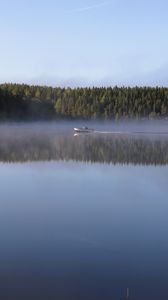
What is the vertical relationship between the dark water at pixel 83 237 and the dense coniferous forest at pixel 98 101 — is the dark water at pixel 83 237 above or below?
below

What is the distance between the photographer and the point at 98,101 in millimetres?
118812

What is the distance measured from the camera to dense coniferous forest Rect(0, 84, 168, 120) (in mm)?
113875

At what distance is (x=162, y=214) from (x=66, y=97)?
104 meters

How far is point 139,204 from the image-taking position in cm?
1520

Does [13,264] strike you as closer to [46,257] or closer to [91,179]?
[46,257]

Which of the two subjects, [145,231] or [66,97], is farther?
[66,97]

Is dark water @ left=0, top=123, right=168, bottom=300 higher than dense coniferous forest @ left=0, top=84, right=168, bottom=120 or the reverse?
the reverse

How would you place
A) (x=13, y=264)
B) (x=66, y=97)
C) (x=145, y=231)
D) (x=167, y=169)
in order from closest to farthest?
(x=13, y=264), (x=145, y=231), (x=167, y=169), (x=66, y=97)

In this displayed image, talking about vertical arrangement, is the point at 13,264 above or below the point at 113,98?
below

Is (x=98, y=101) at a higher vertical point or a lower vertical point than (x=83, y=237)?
higher

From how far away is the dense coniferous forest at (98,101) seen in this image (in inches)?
4483

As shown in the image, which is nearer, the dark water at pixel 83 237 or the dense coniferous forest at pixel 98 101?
the dark water at pixel 83 237

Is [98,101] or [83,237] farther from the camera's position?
[98,101]

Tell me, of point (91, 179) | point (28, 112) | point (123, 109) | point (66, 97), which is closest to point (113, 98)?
point (123, 109)
